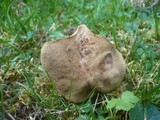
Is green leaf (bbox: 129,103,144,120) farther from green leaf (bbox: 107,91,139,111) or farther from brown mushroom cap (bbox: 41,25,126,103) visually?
brown mushroom cap (bbox: 41,25,126,103)

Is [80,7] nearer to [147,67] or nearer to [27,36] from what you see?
[27,36]

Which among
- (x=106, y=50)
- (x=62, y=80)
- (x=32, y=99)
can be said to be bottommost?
(x=32, y=99)

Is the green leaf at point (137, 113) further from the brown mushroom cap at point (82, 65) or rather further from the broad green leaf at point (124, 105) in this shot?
the brown mushroom cap at point (82, 65)

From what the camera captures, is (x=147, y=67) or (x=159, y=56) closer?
(x=147, y=67)

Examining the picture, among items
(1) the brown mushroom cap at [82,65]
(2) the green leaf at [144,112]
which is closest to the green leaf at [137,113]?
(2) the green leaf at [144,112]

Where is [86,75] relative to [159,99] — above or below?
above

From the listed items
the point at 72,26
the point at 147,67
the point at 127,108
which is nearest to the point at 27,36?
the point at 72,26

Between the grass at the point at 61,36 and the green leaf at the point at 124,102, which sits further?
the grass at the point at 61,36
